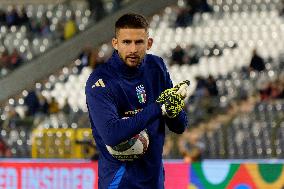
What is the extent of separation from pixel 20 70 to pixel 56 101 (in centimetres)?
215

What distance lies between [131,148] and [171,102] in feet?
1.05

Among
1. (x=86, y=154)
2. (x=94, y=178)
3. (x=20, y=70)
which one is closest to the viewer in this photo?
(x=94, y=178)

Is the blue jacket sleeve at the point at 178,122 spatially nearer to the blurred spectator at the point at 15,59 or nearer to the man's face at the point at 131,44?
the man's face at the point at 131,44

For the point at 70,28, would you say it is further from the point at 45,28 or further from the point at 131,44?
the point at 131,44

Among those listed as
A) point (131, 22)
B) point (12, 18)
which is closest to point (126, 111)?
point (131, 22)

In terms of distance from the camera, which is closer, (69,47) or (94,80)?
(94,80)

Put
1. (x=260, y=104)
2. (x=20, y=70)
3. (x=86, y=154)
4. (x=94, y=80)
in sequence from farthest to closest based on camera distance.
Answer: (x=20, y=70), (x=260, y=104), (x=86, y=154), (x=94, y=80)

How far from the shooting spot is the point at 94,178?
7844mm

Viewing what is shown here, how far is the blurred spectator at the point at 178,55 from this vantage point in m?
14.0

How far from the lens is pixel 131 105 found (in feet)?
12.3

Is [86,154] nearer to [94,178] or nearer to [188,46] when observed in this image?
[94,178]

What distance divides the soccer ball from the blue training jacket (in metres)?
0.05

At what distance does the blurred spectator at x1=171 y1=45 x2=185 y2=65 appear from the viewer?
14.0 meters

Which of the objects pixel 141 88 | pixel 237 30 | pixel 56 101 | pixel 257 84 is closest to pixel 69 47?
pixel 56 101
